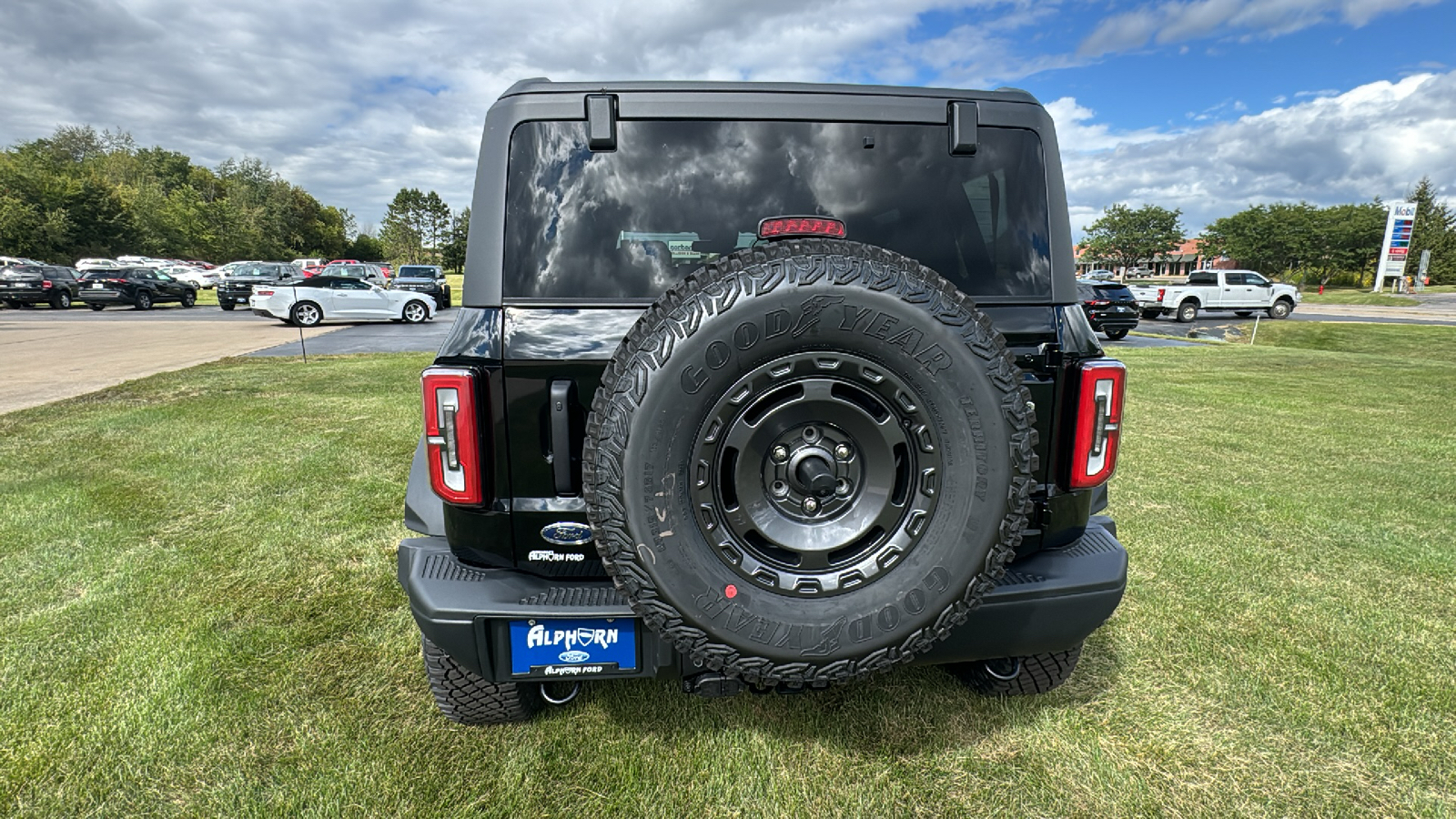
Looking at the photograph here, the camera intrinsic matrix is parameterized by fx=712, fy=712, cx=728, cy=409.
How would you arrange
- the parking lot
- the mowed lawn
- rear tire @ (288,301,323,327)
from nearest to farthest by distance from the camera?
the mowed lawn → the parking lot → rear tire @ (288,301,323,327)

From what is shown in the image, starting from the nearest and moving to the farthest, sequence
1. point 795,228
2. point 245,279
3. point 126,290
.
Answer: point 795,228 → point 126,290 → point 245,279

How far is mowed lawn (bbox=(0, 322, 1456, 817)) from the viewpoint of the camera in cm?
208

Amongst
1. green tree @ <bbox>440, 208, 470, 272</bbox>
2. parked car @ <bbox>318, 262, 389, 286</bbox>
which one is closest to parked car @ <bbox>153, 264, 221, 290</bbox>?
parked car @ <bbox>318, 262, 389, 286</bbox>

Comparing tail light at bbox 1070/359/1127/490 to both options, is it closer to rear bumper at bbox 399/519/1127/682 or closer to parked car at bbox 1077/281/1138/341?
rear bumper at bbox 399/519/1127/682

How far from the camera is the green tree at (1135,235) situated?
282ft

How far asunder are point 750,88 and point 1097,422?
1368 millimetres

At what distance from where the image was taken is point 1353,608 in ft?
10.3

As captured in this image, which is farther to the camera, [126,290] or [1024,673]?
[126,290]

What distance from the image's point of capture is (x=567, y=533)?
1.92 meters

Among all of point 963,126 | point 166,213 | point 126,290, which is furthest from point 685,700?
Result: point 166,213

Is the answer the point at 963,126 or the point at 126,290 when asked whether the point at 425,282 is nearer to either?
the point at 126,290

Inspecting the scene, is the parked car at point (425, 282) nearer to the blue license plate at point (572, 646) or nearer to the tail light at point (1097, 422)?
the blue license plate at point (572, 646)

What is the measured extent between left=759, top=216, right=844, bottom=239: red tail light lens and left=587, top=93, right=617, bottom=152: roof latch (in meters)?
0.48

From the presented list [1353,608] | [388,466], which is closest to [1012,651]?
[1353,608]
